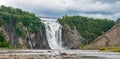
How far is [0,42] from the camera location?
194750 millimetres

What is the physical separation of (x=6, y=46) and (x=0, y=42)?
3.42 m

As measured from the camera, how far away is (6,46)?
196 metres
